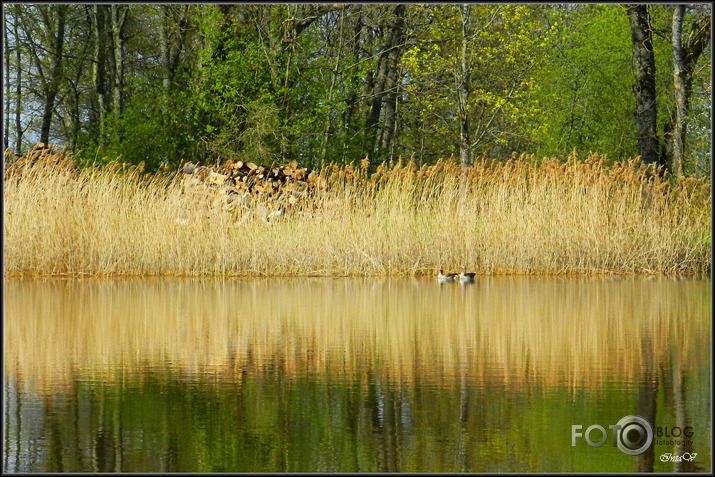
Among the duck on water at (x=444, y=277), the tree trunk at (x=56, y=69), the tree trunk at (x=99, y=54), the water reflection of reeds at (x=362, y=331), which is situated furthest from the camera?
the tree trunk at (x=56, y=69)

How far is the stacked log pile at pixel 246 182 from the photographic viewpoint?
17.8m

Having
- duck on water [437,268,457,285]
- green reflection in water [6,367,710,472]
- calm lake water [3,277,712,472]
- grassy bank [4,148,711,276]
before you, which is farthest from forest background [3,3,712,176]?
green reflection in water [6,367,710,472]

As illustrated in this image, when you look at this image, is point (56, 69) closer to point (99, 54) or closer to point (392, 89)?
point (99, 54)

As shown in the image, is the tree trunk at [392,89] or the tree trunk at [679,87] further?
the tree trunk at [392,89]

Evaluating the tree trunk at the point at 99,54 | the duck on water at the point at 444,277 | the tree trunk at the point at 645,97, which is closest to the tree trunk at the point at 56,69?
the tree trunk at the point at 99,54

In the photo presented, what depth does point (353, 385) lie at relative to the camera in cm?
542

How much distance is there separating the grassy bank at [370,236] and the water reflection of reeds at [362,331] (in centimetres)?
178

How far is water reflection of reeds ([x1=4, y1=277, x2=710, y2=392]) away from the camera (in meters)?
6.02

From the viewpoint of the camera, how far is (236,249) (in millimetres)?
14367

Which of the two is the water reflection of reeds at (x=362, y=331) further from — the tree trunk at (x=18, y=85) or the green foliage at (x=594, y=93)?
the tree trunk at (x=18, y=85)

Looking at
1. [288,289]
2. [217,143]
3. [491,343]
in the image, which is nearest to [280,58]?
[217,143]

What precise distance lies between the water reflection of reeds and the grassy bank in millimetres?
1776

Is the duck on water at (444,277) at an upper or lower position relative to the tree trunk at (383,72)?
lower

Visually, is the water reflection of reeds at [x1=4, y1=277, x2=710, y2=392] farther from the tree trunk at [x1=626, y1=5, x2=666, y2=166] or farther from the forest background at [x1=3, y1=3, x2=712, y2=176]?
the forest background at [x1=3, y1=3, x2=712, y2=176]
